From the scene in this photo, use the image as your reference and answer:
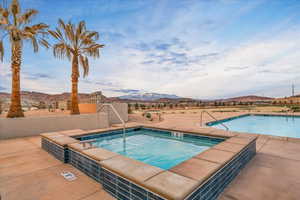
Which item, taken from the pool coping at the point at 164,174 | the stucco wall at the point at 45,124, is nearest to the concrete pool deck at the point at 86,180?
the pool coping at the point at 164,174

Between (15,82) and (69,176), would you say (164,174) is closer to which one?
(69,176)

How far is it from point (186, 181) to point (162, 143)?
371 cm

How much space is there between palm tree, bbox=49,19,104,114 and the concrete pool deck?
15.4 ft

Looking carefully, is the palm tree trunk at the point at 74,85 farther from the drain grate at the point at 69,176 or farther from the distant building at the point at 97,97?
the drain grate at the point at 69,176

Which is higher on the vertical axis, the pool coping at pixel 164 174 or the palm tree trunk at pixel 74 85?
the palm tree trunk at pixel 74 85

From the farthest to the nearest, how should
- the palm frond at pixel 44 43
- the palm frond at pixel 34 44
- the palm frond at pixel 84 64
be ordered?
the palm frond at pixel 84 64, the palm frond at pixel 44 43, the palm frond at pixel 34 44

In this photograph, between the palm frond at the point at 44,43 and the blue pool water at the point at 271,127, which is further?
the blue pool water at the point at 271,127

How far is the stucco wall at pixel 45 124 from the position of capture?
5.67 m

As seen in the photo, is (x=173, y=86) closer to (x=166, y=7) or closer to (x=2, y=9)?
(x=166, y=7)

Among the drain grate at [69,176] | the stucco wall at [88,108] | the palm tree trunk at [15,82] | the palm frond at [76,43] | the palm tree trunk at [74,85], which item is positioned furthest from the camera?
the stucco wall at [88,108]

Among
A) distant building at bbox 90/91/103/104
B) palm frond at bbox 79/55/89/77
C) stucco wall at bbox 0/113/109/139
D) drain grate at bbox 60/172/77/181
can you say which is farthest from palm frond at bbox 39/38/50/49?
drain grate at bbox 60/172/77/181

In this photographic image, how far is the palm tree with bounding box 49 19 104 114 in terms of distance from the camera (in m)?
7.15

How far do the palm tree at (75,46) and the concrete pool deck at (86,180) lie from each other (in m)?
4.69

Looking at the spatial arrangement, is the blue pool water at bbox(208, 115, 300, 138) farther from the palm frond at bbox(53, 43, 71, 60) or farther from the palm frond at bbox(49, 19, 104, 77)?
the palm frond at bbox(53, 43, 71, 60)
